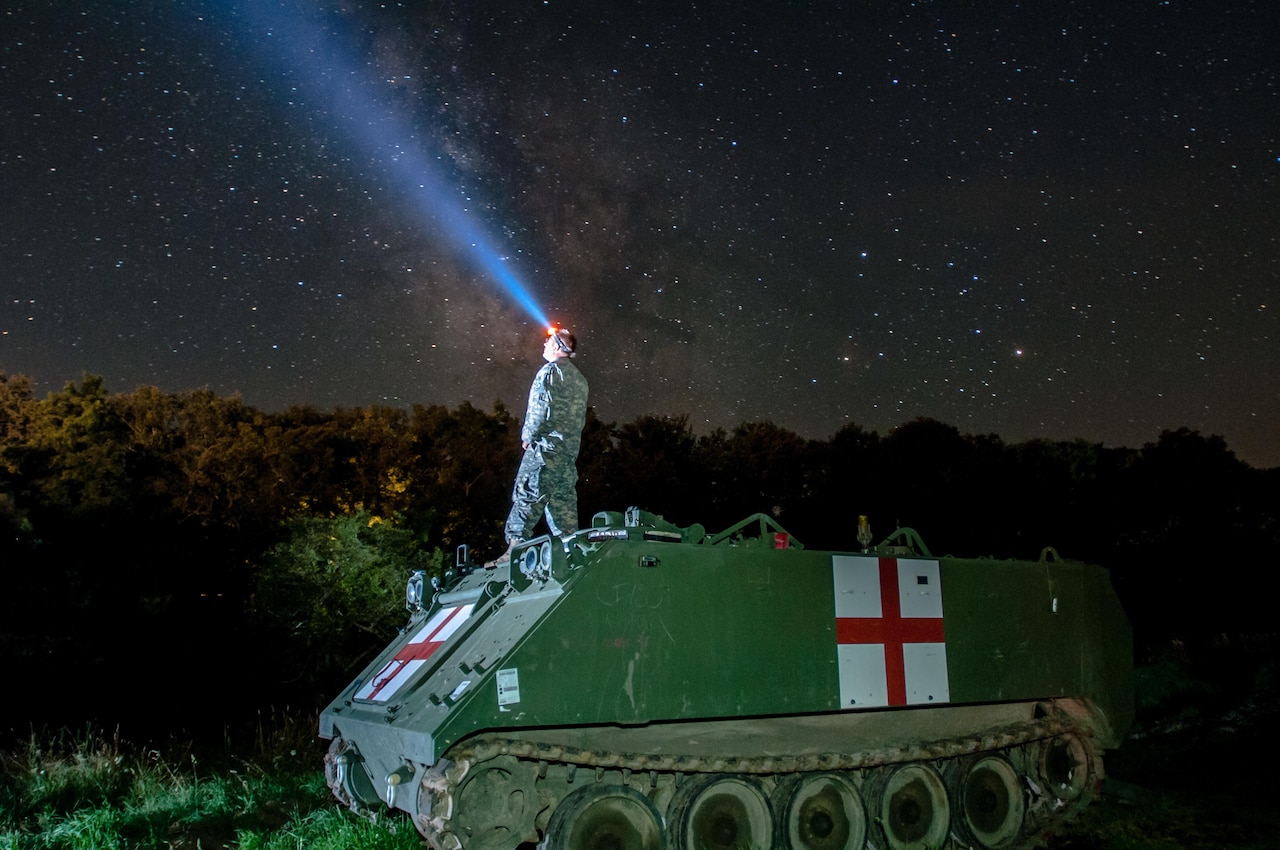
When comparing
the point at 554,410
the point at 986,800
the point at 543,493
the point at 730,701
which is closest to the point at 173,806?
the point at 543,493

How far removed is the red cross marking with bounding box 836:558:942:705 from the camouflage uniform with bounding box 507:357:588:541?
224cm

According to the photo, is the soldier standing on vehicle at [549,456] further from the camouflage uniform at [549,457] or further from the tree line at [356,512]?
the tree line at [356,512]

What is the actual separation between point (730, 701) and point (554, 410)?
2687mm

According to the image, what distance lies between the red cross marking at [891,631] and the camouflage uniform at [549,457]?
7.36 ft

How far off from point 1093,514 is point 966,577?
22466mm

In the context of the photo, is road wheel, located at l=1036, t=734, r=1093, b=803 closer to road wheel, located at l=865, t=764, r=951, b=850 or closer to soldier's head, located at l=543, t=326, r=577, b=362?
road wheel, located at l=865, t=764, r=951, b=850

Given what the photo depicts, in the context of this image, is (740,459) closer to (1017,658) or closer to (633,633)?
(1017,658)

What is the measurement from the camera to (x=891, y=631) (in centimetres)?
705

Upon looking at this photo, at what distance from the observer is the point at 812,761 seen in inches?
256

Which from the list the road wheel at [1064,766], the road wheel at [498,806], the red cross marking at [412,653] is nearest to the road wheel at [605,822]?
the road wheel at [498,806]

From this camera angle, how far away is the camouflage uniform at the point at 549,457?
7.88 meters

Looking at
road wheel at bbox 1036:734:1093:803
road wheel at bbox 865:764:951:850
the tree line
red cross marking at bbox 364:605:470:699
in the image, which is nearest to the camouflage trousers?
red cross marking at bbox 364:605:470:699

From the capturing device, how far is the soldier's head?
8133 mm

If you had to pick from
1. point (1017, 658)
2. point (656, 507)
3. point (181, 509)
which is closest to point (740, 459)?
point (656, 507)
